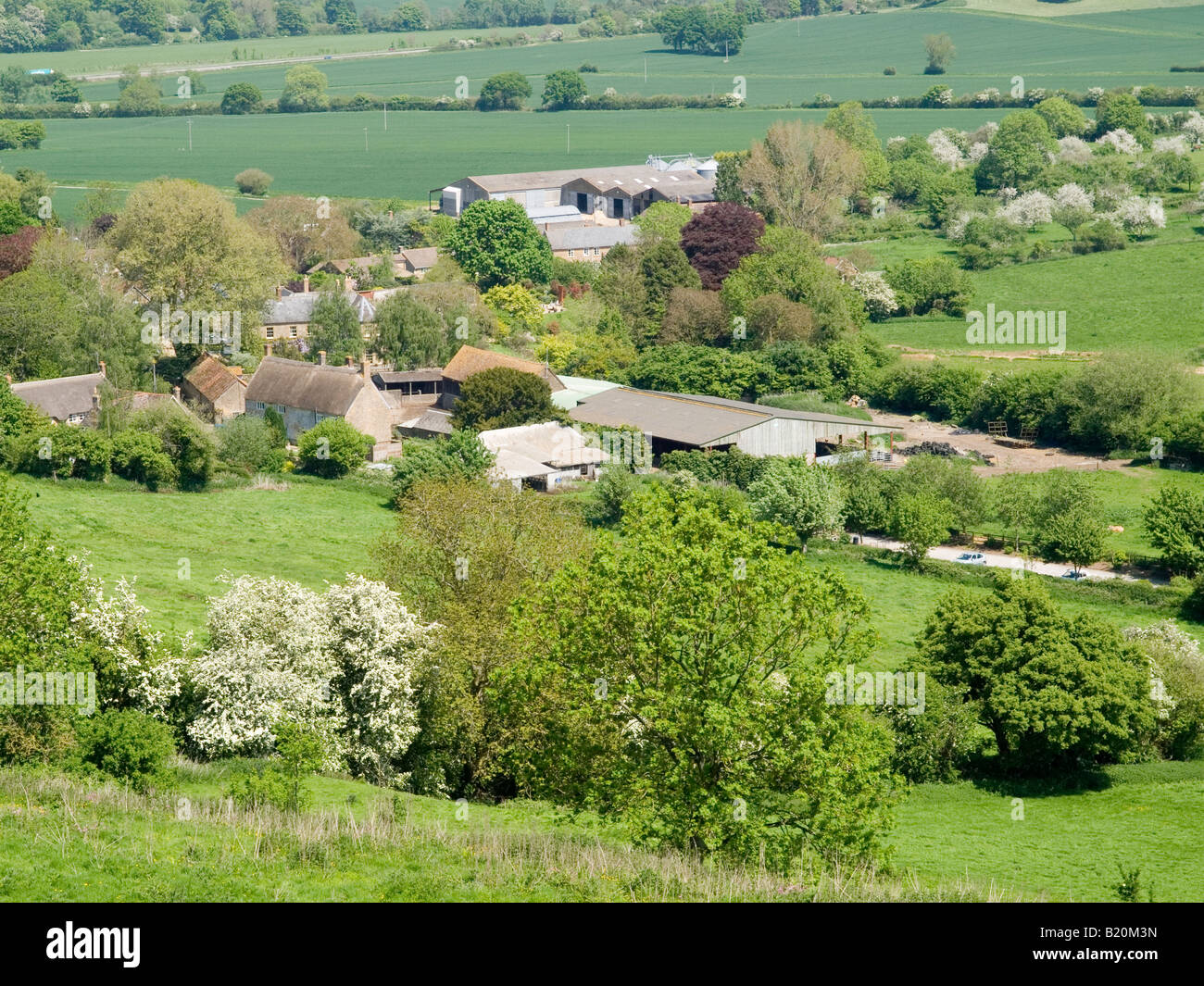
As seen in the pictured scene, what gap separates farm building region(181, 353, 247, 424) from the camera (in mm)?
70625

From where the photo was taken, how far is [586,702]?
25.8 metres

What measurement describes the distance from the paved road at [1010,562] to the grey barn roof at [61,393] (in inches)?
1321

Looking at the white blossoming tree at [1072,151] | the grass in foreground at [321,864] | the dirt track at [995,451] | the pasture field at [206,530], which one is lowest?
the dirt track at [995,451]

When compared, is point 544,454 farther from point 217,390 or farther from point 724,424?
point 217,390

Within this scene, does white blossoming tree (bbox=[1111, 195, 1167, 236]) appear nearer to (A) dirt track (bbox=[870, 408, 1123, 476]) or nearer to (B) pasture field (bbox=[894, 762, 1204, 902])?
(A) dirt track (bbox=[870, 408, 1123, 476])

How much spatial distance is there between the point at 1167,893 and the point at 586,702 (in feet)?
39.2

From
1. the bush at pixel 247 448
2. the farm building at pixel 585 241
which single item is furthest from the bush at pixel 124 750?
the farm building at pixel 585 241

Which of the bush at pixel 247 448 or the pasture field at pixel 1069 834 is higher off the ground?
the bush at pixel 247 448

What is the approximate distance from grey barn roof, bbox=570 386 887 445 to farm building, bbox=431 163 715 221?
46.6 m

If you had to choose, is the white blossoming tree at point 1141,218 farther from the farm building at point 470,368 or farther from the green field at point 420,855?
the green field at point 420,855

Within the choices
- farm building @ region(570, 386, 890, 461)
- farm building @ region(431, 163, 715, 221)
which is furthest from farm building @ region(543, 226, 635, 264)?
farm building @ region(570, 386, 890, 461)

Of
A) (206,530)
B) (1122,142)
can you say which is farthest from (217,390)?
(1122,142)

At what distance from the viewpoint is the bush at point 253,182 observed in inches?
5143
